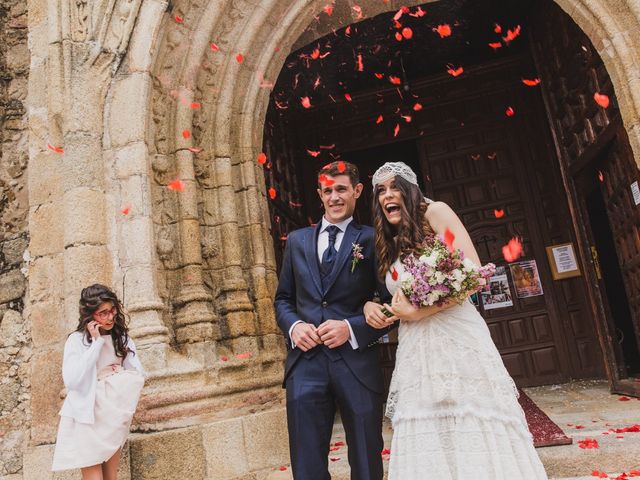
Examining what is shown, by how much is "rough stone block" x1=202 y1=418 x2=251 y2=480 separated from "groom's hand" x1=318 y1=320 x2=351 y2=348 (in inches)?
60.8

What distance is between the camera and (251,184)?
14.0 feet

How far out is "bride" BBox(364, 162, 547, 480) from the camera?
2.00 metres

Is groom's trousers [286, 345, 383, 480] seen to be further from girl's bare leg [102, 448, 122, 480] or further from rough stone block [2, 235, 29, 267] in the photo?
rough stone block [2, 235, 29, 267]

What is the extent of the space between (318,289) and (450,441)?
0.84 m

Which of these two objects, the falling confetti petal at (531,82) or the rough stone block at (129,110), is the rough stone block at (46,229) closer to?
the rough stone block at (129,110)

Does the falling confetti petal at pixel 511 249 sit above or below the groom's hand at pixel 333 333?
above

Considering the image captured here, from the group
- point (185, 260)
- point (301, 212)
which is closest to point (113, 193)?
point (185, 260)

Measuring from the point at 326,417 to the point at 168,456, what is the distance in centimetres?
144

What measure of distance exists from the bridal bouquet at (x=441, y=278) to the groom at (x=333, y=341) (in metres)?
0.33

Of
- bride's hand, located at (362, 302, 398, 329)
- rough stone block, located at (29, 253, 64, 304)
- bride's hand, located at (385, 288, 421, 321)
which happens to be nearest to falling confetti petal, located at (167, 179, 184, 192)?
rough stone block, located at (29, 253, 64, 304)

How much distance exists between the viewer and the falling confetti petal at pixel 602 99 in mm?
4479

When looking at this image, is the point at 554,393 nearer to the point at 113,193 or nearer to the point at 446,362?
the point at 446,362

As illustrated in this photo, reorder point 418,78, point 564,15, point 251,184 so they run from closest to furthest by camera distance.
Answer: point 251,184 → point 564,15 → point 418,78

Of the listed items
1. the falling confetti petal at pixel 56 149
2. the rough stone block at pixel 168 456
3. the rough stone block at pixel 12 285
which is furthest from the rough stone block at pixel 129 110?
the rough stone block at pixel 168 456
